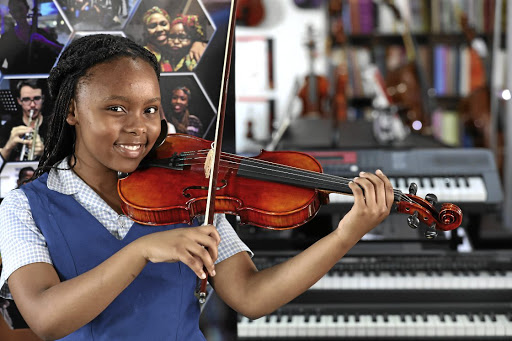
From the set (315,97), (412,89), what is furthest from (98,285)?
(412,89)

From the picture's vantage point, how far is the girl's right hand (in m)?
0.96

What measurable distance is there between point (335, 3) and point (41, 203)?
3.36 m

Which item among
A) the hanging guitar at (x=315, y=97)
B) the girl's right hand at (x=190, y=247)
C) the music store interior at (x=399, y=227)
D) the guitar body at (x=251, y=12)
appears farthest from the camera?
the guitar body at (x=251, y=12)

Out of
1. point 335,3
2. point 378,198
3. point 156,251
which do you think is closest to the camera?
point 156,251

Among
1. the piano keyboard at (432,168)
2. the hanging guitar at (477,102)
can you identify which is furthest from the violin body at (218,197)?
the hanging guitar at (477,102)

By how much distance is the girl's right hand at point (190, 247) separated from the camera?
0.96 m

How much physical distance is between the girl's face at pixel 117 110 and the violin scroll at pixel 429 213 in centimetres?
53

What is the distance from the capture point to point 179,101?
159 centimetres

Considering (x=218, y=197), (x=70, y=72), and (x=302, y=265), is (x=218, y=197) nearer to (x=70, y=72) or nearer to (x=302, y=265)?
(x=302, y=265)

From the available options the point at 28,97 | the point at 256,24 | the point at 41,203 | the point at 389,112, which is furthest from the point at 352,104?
the point at 41,203

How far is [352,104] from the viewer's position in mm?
4348

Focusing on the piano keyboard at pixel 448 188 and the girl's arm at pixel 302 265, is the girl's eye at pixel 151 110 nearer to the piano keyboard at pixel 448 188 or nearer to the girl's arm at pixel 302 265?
the girl's arm at pixel 302 265

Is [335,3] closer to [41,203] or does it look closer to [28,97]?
[28,97]

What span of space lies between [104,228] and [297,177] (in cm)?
41
